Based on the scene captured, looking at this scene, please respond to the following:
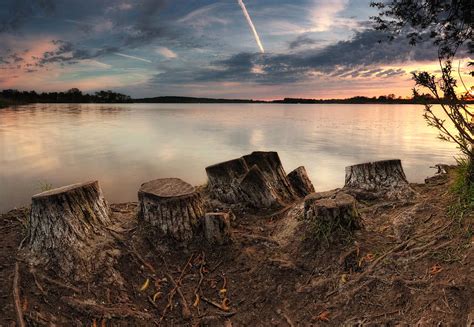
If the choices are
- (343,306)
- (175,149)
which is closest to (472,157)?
(343,306)

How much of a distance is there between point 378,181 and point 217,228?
11.9 ft

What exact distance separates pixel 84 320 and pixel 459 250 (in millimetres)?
4600

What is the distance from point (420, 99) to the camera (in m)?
5.64

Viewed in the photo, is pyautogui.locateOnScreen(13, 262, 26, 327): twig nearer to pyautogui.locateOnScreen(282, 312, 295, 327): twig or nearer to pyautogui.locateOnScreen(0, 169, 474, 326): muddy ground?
pyautogui.locateOnScreen(0, 169, 474, 326): muddy ground

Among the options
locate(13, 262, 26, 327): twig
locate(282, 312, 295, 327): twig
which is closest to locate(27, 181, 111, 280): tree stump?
locate(13, 262, 26, 327): twig

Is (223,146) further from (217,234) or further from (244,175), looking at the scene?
(217,234)

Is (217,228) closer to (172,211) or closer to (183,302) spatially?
(172,211)

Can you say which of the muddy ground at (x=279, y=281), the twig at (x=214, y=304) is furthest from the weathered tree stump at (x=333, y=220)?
the twig at (x=214, y=304)

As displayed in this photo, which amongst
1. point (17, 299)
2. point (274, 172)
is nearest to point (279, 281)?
A: point (17, 299)

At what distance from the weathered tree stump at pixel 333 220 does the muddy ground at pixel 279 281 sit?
0.13 m

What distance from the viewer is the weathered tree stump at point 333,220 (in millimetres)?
5162

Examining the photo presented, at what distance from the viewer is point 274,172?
7.88 m

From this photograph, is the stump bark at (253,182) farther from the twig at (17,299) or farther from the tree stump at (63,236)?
the twig at (17,299)

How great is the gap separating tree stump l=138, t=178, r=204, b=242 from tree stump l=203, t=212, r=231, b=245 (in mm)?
236
